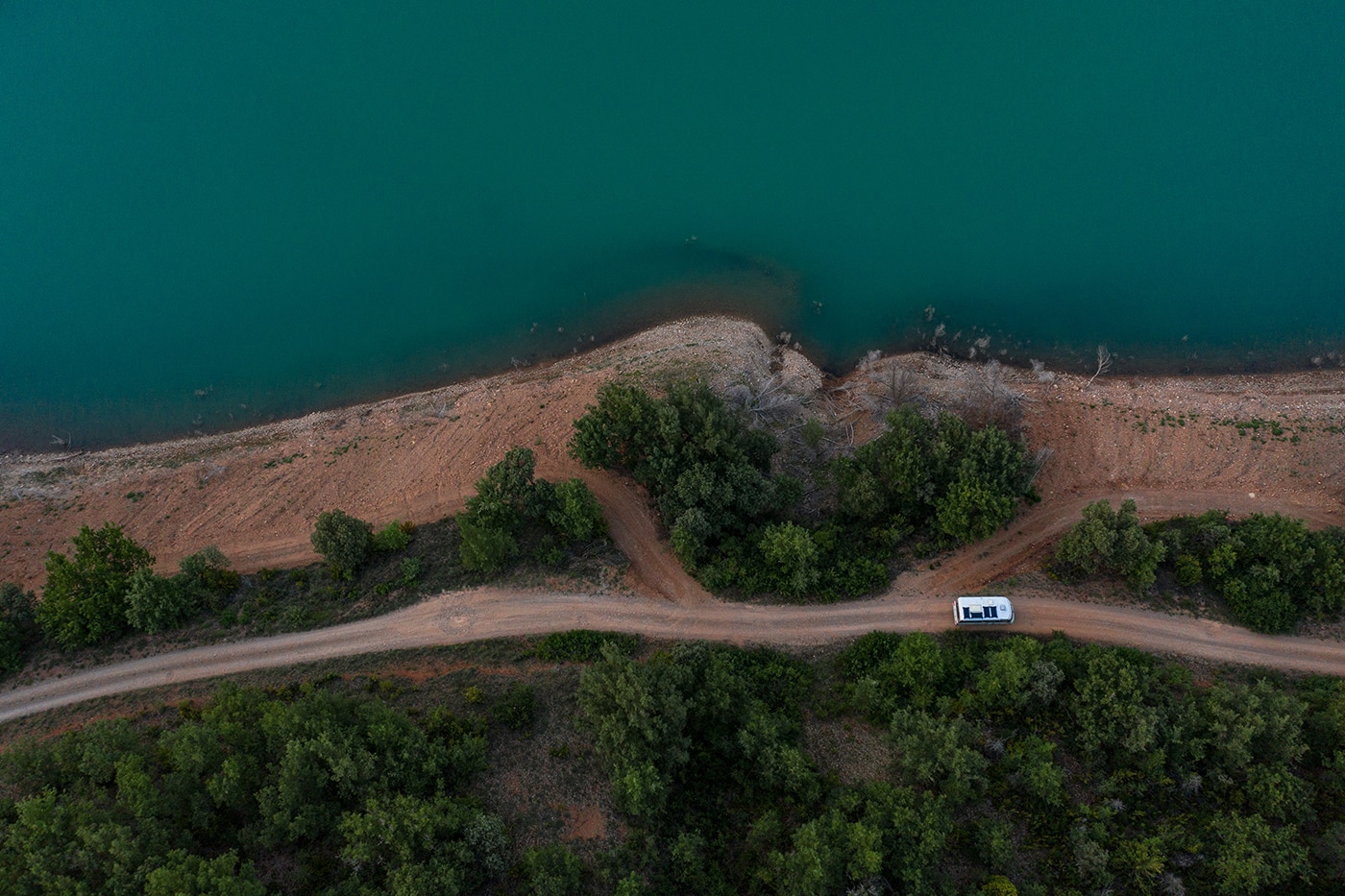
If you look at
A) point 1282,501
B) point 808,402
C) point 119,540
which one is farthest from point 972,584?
point 119,540

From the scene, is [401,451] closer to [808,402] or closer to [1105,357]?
[808,402]

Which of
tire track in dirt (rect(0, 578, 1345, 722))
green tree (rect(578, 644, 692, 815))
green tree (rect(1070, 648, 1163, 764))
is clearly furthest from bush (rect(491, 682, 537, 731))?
green tree (rect(1070, 648, 1163, 764))

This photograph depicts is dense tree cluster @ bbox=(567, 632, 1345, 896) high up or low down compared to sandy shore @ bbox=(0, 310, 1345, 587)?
down

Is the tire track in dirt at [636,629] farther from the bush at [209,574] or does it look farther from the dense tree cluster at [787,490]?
the bush at [209,574]

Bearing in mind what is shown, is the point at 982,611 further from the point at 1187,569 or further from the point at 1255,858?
the point at 1255,858

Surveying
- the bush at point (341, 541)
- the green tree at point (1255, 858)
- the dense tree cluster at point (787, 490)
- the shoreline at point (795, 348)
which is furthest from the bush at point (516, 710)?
the green tree at point (1255, 858)

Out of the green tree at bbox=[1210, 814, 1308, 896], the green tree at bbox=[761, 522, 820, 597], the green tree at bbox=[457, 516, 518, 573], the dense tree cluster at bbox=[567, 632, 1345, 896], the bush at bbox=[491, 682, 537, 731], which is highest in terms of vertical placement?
the green tree at bbox=[457, 516, 518, 573]

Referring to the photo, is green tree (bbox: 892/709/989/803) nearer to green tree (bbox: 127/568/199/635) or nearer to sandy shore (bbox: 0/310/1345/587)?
sandy shore (bbox: 0/310/1345/587)
